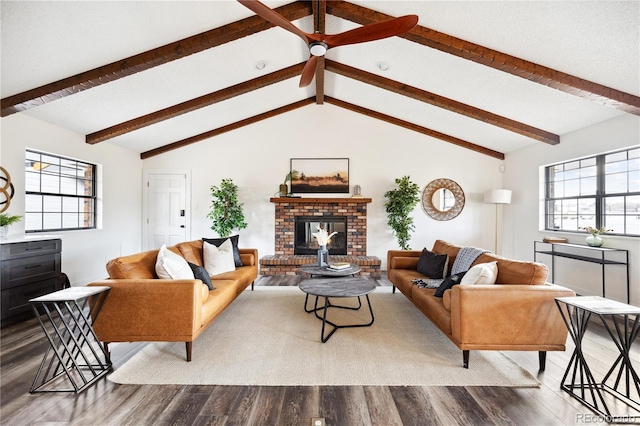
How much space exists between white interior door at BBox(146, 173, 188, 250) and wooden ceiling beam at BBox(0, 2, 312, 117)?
2.97 metres

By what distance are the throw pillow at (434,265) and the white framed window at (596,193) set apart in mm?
2439

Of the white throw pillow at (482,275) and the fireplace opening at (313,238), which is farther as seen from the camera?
the fireplace opening at (313,238)

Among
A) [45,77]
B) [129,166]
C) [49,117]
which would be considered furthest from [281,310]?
[129,166]

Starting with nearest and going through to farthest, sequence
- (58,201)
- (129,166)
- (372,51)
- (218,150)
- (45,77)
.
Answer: (45,77)
(372,51)
(58,201)
(129,166)
(218,150)

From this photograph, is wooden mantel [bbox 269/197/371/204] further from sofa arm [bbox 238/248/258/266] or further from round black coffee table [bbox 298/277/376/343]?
round black coffee table [bbox 298/277/376/343]

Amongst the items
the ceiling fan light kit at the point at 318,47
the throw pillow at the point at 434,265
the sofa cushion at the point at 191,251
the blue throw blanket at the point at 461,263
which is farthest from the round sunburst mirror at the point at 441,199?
the sofa cushion at the point at 191,251

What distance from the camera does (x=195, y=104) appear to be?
460 cm

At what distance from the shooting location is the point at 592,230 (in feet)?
12.9

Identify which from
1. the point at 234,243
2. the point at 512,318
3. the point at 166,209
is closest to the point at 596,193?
→ the point at 512,318

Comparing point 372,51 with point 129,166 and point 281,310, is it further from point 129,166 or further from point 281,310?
point 129,166

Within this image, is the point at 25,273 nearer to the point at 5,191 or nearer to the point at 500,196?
the point at 5,191

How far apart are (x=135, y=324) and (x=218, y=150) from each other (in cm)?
460

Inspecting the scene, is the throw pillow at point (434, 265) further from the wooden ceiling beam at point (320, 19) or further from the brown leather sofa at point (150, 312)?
the wooden ceiling beam at point (320, 19)

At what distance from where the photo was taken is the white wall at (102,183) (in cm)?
360
